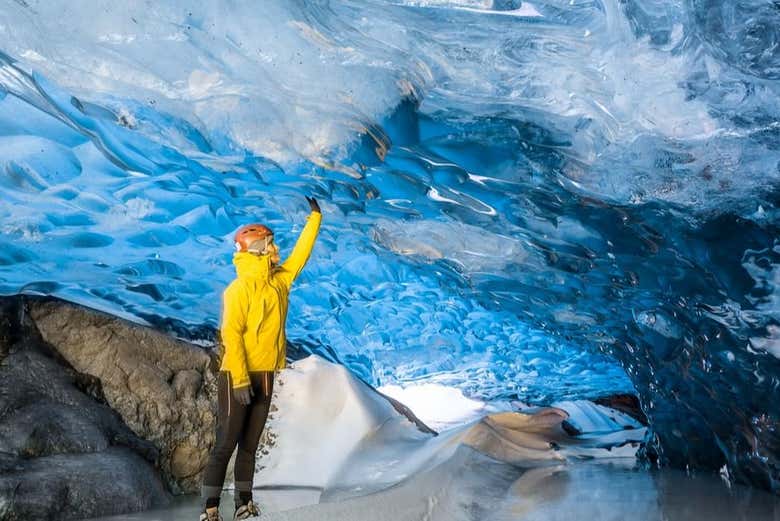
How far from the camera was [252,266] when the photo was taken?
461 centimetres

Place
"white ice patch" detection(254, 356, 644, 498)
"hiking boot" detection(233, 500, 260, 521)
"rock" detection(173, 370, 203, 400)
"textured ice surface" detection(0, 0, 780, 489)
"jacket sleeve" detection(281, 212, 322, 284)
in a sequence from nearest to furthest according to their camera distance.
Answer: "textured ice surface" detection(0, 0, 780, 489) < "hiking boot" detection(233, 500, 260, 521) < "jacket sleeve" detection(281, 212, 322, 284) < "rock" detection(173, 370, 203, 400) < "white ice patch" detection(254, 356, 644, 498)

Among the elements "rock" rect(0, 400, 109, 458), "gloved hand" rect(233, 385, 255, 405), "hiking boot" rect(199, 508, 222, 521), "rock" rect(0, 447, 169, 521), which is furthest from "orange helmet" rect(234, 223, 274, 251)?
"rock" rect(0, 400, 109, 458)

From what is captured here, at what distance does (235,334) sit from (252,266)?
0.42 metres

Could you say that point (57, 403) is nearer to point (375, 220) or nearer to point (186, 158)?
point (186, 158)

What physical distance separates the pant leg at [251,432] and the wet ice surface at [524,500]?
0.29 meters

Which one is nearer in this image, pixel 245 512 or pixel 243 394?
pixel 243 394

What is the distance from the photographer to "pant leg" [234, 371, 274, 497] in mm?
4590

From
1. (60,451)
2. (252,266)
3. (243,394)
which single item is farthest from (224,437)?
(60,451)

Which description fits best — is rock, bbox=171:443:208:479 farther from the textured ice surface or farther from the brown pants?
the brown pants

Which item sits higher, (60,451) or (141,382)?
(60,451)

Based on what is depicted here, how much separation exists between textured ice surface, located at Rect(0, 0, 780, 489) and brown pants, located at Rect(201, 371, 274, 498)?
1594mm

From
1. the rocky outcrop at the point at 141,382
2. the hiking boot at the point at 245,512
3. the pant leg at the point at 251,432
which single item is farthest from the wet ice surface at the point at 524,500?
the rocky outcrop at the point at 141,382

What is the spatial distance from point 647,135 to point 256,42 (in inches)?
88.7

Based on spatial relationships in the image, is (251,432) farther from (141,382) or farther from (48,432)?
(141,382)
